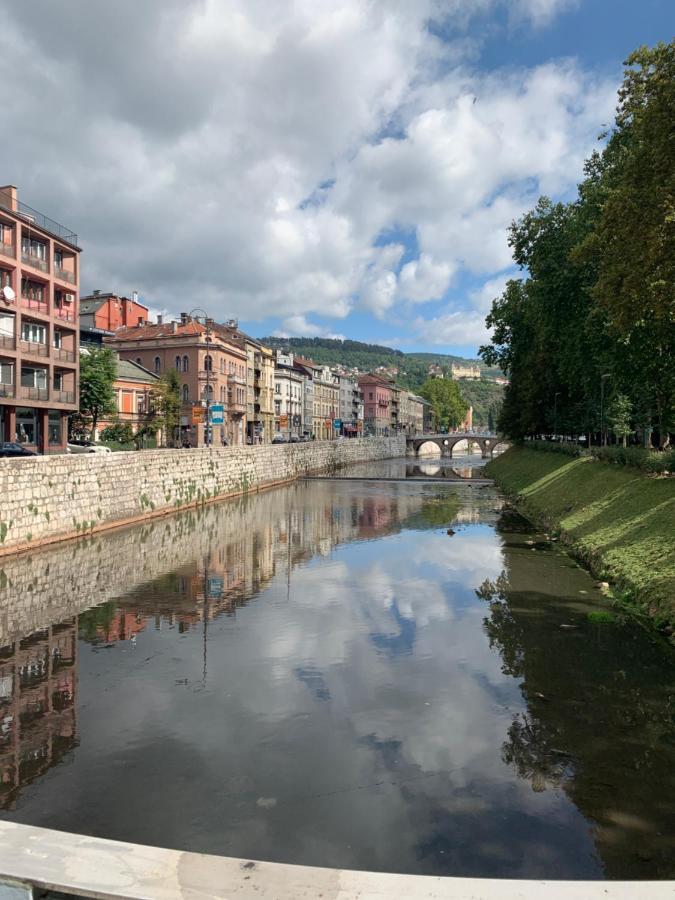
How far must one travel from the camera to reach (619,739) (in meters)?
10.5

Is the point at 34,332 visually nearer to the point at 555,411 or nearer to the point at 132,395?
the point at 132,395

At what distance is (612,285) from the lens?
19734 mm

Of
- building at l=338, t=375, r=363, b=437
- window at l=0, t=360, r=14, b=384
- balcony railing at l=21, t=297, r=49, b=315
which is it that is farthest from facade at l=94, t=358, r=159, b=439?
building at l=338, t=375, r=363, b=437

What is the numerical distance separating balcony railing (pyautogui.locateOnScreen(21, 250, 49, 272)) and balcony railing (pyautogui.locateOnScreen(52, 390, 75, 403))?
9.26 metres

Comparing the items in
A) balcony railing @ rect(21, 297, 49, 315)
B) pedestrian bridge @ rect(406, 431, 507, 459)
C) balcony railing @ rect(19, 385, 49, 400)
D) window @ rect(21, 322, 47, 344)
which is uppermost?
balcony railing @ rect(21, 297, 49, 315)

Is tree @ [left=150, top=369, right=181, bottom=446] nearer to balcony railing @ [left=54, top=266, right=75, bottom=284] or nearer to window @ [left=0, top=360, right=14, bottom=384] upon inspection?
balcony railing @ [left=54, top=266, right=75, bottom=284]

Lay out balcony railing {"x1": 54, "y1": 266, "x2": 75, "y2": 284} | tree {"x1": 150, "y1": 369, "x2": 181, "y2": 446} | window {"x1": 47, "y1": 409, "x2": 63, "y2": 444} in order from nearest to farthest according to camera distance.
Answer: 1. balcony railing {"x1": 54, "y1": 266, "x2": 75, "y2": 284}
2. window {"x1": 47, "y1": 409, "x2": 63, "y2": 444}
3. tree {"x1": 150, "y1": 369, "x2": 181, "y2": 446}

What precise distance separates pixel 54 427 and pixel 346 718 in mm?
47874

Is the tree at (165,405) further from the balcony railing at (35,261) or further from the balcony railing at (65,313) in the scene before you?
the balcony railing at (35,261)

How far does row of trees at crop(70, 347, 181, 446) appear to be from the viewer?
5916cm

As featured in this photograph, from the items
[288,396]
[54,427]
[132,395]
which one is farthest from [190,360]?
[288,396]

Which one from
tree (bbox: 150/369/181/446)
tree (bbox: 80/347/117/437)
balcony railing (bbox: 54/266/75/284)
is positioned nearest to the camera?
balcony railing (bbox: 54/266/75/284)

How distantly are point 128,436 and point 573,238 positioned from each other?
44.8m

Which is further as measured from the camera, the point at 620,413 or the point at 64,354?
the point at 64,354
